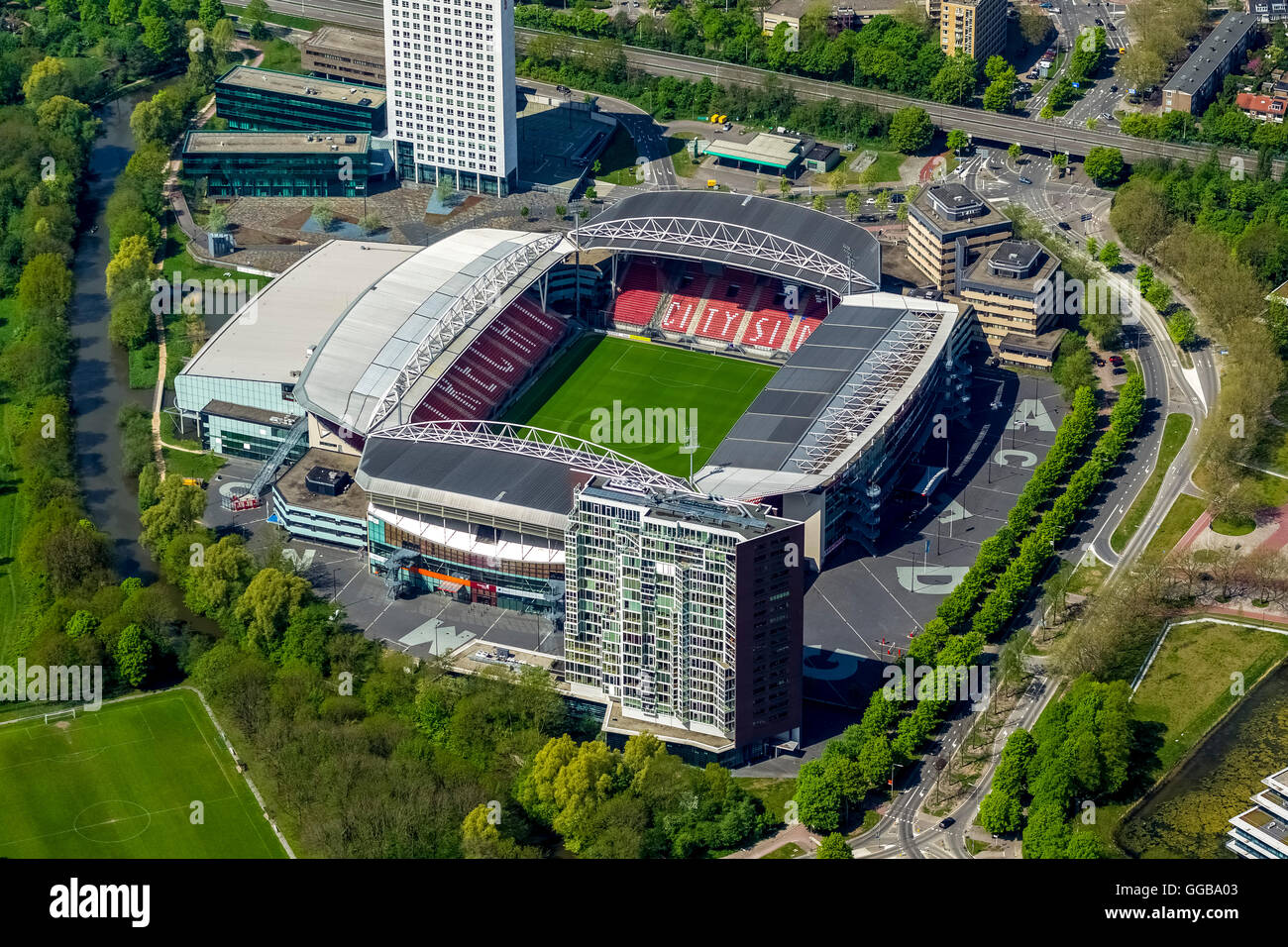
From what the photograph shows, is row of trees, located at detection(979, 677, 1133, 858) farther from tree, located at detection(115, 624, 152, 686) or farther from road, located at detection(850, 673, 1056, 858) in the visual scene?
tree, located at detection(115, 624, 152, 686)

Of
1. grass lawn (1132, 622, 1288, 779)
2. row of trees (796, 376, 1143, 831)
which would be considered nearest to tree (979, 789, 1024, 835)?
row of trees (796, 376, 1143, 831)

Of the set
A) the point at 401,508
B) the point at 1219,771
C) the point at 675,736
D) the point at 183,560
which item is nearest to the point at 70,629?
the point at 183,560

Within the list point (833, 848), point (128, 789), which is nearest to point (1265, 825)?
point (833, 848)

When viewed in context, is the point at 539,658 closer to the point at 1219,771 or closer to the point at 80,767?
the point at 80,767

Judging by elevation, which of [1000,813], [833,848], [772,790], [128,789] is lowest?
[128,789]

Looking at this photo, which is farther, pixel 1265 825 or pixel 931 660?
pixel 931 660

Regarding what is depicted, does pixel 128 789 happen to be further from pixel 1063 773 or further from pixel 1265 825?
pixel 1265 825

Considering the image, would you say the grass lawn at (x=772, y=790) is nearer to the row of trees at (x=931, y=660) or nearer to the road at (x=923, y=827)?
the row of trees at (x=931, y=660)
